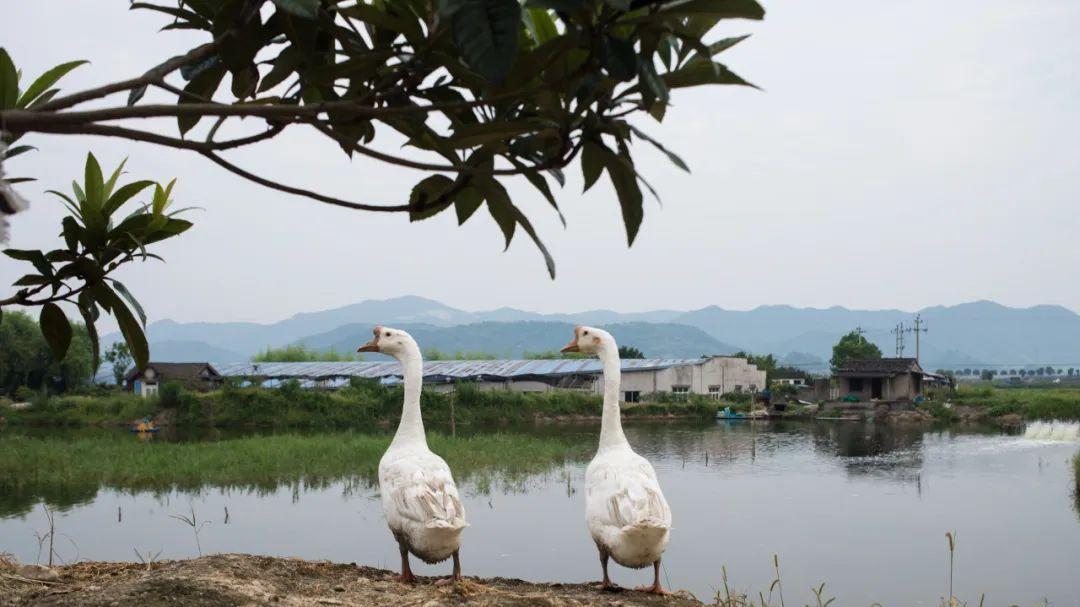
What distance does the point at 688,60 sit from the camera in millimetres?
1581

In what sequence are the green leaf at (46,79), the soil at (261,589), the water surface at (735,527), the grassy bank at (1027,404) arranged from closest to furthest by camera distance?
the green leaf at (46,79), the soil at (261,589), the water surface at (735,527), the grassy bank at (1027,404)

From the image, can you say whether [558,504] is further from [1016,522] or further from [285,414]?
[285,414]

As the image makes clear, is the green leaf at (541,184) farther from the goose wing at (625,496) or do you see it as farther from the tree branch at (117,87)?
the goose wing at (625,496)

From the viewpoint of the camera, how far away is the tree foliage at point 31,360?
131 ft

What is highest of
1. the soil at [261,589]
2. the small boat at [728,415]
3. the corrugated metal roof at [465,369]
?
the soil at [261,589]

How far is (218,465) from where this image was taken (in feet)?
57.7

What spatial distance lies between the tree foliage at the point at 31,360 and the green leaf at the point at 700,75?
4328 cm

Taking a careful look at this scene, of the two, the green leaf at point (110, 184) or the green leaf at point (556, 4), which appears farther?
the green leaf at point (110, 184)

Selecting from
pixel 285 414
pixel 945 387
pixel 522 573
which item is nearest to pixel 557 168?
pixel 522 573

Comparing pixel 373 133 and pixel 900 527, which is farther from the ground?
pixel 373 133

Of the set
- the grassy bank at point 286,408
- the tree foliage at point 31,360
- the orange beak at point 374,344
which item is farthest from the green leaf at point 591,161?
the tree foliage at point 31,360

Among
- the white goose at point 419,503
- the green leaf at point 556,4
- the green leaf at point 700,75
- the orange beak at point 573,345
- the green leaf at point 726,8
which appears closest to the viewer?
the green leaf at point 556,4

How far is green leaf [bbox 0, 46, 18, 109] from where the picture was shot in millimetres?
1920

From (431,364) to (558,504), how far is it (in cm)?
3541
